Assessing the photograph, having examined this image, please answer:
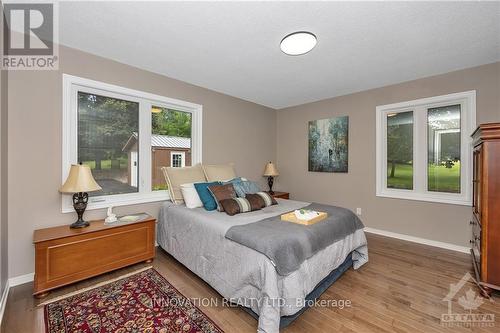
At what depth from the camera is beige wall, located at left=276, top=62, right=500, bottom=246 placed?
290 centimetres

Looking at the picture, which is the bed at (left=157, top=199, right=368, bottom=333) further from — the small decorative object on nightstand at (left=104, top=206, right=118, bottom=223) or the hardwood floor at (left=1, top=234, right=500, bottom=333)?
the small decorative object on nightstand at (left=104, top=206, right=118, bottom=223)

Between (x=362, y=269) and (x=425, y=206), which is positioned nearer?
(x=362, y=269)

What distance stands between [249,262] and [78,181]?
6.11ft

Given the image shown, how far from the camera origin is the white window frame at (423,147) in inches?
116

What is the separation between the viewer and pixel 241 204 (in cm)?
257

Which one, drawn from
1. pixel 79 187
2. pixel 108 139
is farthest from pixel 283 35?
pixel 79 187

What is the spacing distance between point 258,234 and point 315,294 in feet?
2.60

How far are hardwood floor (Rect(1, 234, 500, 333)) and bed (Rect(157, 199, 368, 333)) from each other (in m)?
0.11

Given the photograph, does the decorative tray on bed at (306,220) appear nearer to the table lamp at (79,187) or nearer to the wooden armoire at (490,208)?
the wooden armoire at (490,208)

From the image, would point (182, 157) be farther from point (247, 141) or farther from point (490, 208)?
point (490, 208)

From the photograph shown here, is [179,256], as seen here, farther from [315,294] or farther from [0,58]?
[0,58]

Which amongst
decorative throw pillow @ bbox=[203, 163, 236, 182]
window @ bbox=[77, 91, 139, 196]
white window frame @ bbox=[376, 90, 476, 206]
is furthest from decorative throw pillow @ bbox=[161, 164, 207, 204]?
white window frame @ bbox=[376, 90, 476, 206]

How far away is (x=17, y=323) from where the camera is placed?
1.63 meters

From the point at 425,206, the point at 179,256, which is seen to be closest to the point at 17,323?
the point at 179,256
